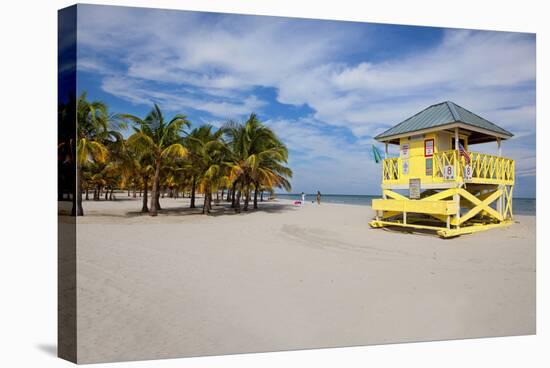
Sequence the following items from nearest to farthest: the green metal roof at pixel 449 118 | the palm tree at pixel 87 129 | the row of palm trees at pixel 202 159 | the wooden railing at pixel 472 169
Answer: the palm tree at pixel 87 129 < the green metal roof at pixel 449 118 < the wooden railing at pixel 472 169 < the row of palm trees at pixel 202 159

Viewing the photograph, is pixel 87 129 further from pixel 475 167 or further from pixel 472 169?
pixel 475 167

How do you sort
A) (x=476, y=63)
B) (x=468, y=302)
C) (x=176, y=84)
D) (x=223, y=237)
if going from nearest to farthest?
1. (x=468, y=302)
2. (x=176, y=84)
3. (x=476, y=63)
4. (x=223, y=237)

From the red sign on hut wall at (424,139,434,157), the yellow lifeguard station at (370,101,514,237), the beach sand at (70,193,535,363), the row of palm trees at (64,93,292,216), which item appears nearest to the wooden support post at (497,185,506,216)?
the yellow lifeguard station at (370,101,514,237)

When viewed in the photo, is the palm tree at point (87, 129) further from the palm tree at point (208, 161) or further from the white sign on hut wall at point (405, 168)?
the white sign on hut wall at point (405, 168)

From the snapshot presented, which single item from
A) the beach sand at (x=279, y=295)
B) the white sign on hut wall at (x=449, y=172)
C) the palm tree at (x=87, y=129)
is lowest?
the beach sand at (x=279, y=295)

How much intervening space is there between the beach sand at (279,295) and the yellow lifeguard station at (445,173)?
1424mm

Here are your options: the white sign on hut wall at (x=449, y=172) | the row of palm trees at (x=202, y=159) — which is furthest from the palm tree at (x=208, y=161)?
the white sign on hut wall at (x=449, y=172)

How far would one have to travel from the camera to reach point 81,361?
2.57 metres

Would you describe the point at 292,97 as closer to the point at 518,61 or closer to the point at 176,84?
the point at 176,84

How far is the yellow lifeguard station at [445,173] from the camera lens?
5.39 m

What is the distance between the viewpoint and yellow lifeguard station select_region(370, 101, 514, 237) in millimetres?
5395

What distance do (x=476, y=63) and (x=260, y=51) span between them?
2.64 metres

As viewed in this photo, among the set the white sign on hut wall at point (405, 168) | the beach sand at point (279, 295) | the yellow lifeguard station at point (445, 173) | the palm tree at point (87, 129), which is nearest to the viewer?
the beach sand at point (279, 295)

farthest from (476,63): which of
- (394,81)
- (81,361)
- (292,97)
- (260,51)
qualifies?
(81,361)
